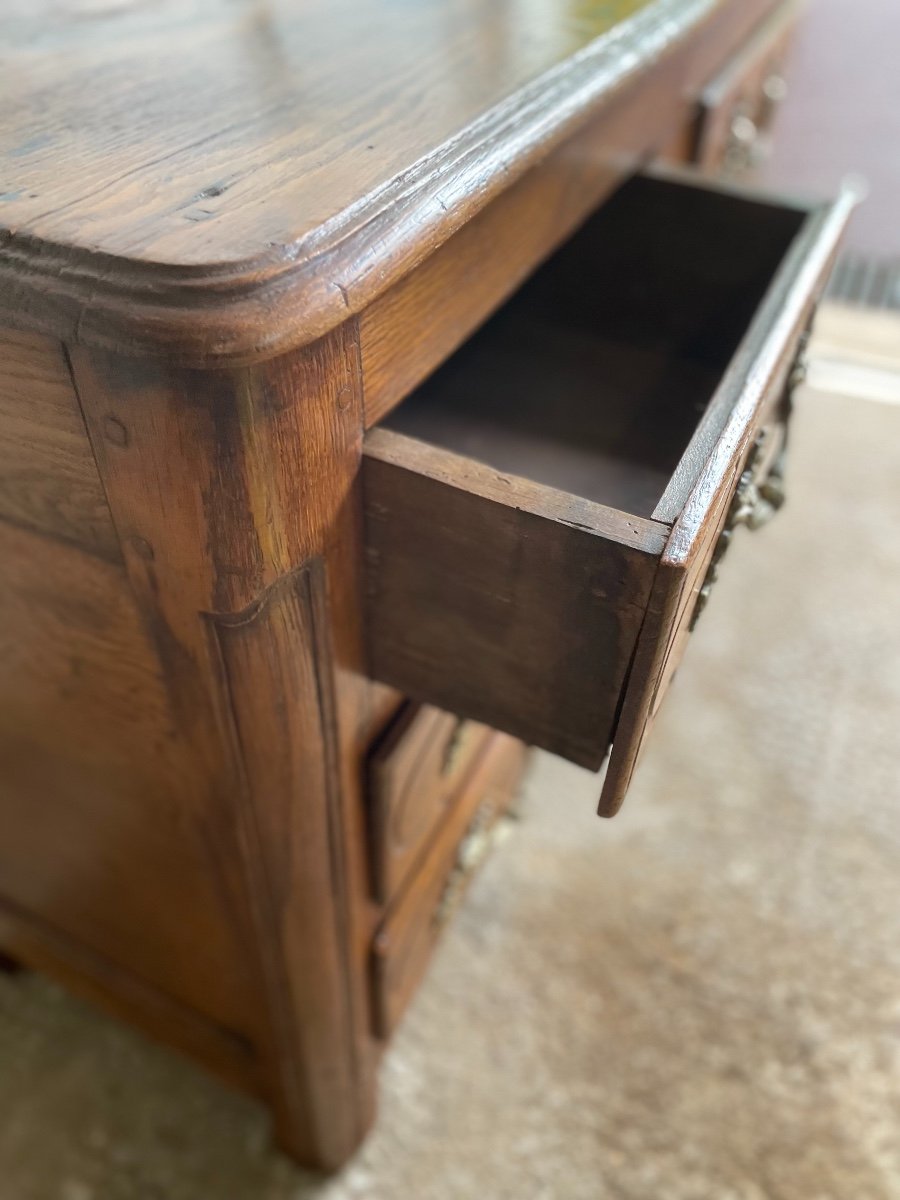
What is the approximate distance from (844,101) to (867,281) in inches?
16.0

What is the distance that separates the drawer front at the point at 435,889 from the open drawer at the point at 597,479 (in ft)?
0.90

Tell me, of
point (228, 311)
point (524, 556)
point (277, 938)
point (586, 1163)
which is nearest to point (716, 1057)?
point (586, 1163)

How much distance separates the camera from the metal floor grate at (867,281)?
1.48m

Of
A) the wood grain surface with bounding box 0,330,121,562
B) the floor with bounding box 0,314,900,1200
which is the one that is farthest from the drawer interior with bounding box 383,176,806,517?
the floor with bounding box 0,314,900,1200

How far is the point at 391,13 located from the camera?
1.89 feet

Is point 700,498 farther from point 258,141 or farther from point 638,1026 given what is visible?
point 638,1026

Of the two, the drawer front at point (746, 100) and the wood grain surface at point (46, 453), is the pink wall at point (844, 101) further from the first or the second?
the wood grain surface at point (46, 453)

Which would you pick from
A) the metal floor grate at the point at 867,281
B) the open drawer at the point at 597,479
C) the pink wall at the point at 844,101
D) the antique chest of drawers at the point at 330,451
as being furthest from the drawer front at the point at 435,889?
the metal floor grate at the point at 867,281

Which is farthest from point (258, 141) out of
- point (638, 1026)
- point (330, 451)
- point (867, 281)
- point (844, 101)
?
point (867, 281)

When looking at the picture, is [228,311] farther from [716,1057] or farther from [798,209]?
[716,1057]

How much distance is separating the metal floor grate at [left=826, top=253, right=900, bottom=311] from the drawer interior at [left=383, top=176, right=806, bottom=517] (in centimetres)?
95

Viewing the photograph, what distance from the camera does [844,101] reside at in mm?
1217

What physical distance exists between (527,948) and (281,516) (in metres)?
0.69

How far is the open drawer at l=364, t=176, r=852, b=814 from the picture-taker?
35cm
